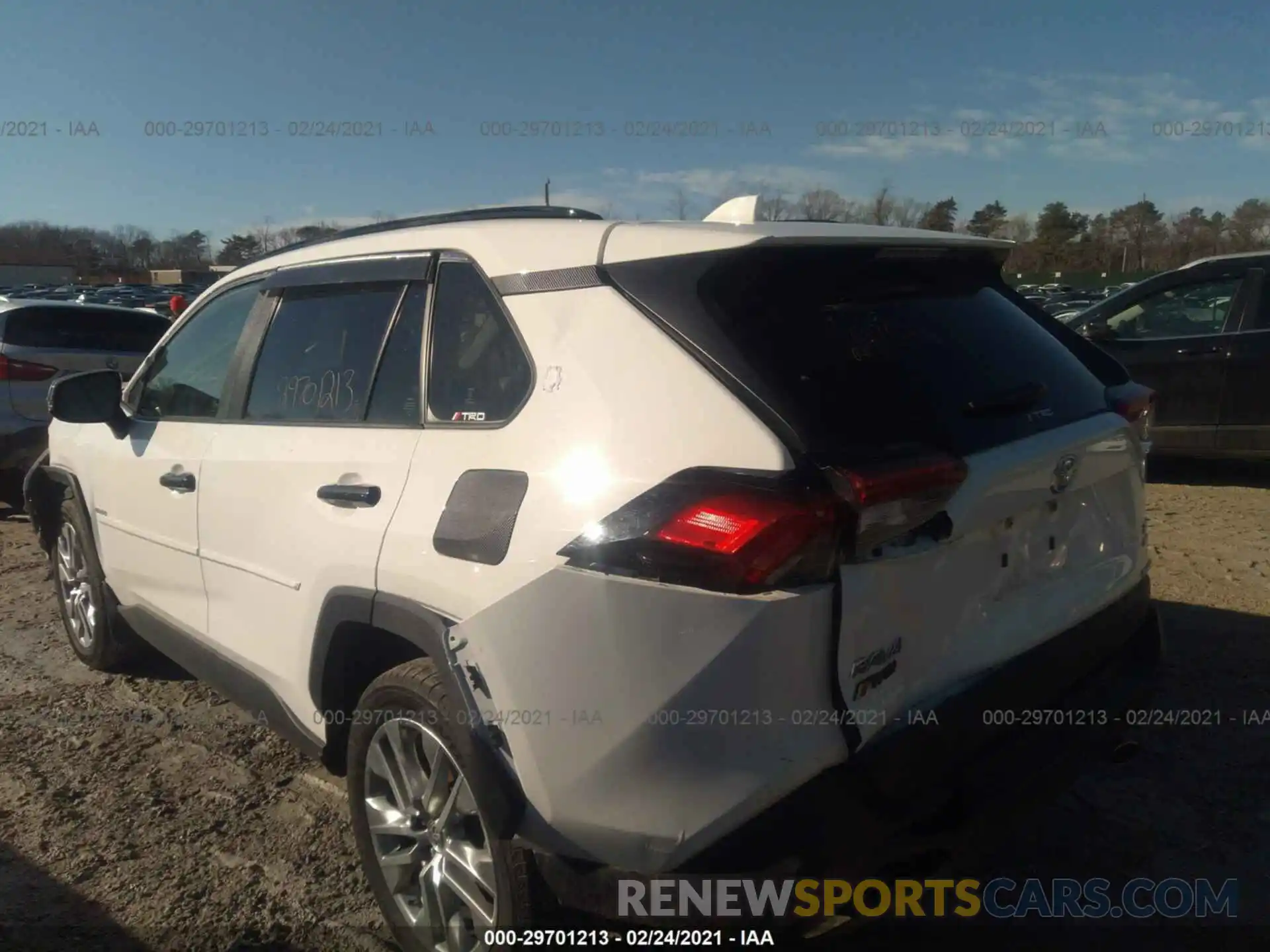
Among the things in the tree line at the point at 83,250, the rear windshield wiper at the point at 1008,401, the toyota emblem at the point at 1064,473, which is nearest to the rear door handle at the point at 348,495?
the rear windshield wiper at the point at 1008,401

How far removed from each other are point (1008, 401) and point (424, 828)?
1798mm

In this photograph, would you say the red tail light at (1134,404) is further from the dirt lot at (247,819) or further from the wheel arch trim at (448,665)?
the wheel arch trim at (448,665)

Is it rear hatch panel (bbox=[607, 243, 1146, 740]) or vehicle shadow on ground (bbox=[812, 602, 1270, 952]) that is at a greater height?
rear hatch panel (bbox=[607, 243, 1146, 740])

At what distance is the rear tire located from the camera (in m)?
4.29

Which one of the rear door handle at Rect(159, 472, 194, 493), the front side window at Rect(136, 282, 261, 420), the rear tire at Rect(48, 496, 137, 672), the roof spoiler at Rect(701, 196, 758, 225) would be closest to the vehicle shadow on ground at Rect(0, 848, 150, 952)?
the rear door handle at Rect(159, 472, 194, 493)

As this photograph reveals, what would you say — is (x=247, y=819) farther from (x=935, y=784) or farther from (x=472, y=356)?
(x=935, y=784)

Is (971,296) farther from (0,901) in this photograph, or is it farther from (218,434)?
(0,901)

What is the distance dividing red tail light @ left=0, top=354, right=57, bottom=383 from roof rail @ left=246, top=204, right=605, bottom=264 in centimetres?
586

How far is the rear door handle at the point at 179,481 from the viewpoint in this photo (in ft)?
10.9

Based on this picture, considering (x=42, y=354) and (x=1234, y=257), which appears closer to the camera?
(x=1234, y=257)

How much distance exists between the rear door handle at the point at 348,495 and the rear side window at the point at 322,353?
0.24 m

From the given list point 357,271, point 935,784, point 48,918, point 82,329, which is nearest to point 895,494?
point 935,784

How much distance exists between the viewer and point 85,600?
4.59 metres

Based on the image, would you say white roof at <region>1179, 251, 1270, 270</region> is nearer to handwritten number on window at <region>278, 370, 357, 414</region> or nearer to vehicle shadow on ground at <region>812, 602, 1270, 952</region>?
vehicle shadow on ground at <region>812, 602, 1270, 952</region>
